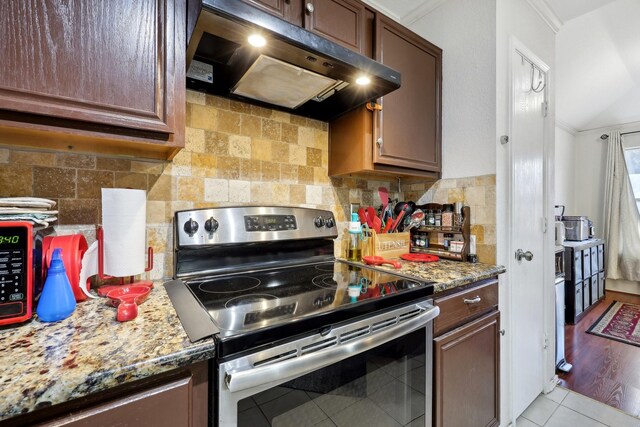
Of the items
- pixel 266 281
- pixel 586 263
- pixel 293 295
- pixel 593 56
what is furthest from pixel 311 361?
pixel 586 263

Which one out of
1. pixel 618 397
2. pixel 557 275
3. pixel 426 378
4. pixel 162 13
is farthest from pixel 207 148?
pixel 618 397

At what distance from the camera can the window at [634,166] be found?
383 cm

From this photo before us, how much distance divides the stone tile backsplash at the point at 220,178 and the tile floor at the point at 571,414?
3.29ft

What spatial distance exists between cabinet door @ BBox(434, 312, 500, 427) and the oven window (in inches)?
3.3

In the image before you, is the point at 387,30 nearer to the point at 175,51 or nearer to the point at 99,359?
the point at 175,51

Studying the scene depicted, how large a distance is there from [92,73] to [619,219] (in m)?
5.80

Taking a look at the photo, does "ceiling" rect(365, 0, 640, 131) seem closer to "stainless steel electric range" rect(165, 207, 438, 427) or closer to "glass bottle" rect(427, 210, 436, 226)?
"glass bottle" rect(427, 210, 436, 226)

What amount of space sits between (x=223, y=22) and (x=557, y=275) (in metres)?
2.73

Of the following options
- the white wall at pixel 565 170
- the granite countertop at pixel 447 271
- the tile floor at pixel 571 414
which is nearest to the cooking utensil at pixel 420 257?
the granite countertop at pixel 447 271

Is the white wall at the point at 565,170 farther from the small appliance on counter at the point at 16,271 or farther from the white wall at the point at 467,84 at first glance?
the small appliance on counter at the point at 16,271

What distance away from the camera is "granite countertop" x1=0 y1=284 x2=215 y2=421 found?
0.44m

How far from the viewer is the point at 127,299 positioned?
771 mm

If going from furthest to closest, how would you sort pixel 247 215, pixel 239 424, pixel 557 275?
pixel 557 275, pixel 247 215, pixel 239 424

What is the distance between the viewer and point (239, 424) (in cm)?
62
